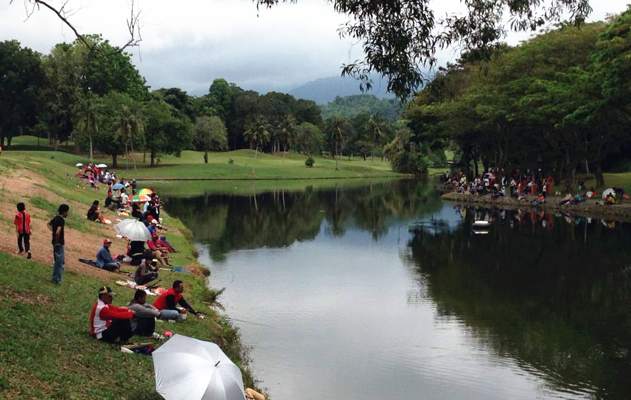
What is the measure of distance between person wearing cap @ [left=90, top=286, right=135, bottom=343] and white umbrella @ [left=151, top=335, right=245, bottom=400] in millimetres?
3258

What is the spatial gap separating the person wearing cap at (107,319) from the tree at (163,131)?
92.3 m

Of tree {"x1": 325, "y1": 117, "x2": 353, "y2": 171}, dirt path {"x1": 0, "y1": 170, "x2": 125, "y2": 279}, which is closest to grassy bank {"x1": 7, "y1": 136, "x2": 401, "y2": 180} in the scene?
tree {"x1": 325, "y1": 117, "x2": 353, "y2": 171}

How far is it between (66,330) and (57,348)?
1.43 m

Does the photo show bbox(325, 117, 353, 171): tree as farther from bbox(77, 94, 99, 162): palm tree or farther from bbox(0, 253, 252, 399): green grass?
bbox(0, 253, 252, 399): green grass

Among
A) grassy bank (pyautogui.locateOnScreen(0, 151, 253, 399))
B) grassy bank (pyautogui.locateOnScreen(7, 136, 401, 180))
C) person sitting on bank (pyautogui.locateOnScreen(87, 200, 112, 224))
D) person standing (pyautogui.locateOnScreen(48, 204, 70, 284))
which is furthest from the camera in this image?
grassy bank (pyautogui.locateOnScreen(7, 136, 401, 180))

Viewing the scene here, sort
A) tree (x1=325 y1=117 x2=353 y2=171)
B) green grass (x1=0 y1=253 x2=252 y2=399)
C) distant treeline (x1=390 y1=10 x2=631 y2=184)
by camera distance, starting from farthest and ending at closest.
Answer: tree (x1=325 y1=117 x2=353 y2=171), distant treeline (x1=390 y1=10 x2=631 y2=184), green grass (x1=0 y1=253 x2=252 y2=399)

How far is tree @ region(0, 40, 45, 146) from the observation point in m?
110

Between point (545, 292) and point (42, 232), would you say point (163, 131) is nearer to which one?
point (42, 232)

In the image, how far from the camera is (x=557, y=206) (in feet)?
206

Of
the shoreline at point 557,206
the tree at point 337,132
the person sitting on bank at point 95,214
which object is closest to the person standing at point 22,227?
the person sitting on bank at point 95,214

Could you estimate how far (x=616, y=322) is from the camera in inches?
945

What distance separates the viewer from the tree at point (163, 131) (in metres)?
106

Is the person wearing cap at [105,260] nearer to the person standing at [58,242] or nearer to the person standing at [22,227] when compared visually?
the person standing at [22,227]

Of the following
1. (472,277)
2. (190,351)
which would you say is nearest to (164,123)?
(472,277)
